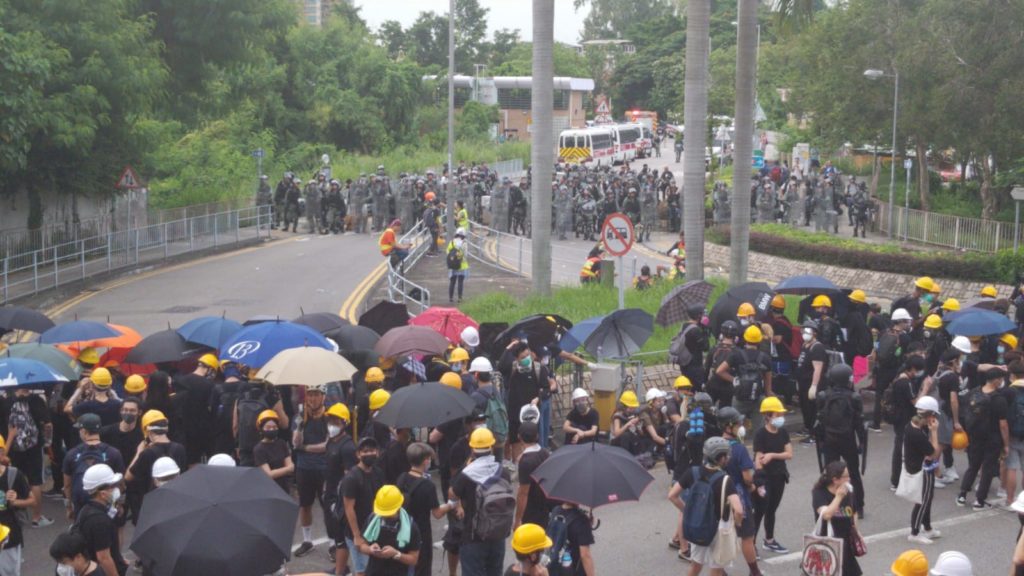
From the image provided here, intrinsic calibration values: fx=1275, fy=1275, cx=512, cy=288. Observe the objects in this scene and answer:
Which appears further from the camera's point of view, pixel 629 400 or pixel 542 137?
pixel 542 137

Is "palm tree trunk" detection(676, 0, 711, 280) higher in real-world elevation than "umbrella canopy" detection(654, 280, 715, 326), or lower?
higher

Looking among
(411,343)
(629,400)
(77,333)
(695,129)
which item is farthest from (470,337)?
(695,129)

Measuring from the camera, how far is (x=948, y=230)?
34.2m

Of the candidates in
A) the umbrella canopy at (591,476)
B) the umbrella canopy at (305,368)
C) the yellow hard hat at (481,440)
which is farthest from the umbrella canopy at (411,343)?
the umbrella canopy at (591,476)

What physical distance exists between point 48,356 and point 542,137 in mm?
9834

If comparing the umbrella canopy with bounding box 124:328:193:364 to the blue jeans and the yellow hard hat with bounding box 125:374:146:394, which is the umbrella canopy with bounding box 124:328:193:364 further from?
the blue jeans

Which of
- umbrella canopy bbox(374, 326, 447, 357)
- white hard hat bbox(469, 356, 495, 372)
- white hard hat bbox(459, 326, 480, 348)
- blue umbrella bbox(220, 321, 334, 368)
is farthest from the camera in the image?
white hard hat bbox(459, 326, 480, 348)

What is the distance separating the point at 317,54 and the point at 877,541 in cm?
5869

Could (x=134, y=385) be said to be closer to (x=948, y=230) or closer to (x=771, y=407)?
(x=771, y=407)

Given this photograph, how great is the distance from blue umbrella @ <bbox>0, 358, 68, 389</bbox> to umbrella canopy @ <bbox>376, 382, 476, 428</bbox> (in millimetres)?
3431

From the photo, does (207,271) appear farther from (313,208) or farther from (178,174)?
(178,174)

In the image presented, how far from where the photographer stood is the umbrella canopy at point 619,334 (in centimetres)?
1516

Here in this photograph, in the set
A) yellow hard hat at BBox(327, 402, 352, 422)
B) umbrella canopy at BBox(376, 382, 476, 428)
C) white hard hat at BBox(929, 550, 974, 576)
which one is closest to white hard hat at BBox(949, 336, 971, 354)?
umbrella canopy at BBox(376, 382, 476, 428)

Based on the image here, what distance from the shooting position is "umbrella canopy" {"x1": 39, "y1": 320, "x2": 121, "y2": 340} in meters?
14.2
